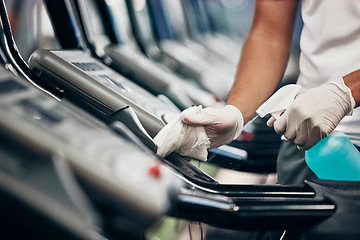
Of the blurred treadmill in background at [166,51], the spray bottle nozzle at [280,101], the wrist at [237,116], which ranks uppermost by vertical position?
the spray bottle nozzle at [280,101]

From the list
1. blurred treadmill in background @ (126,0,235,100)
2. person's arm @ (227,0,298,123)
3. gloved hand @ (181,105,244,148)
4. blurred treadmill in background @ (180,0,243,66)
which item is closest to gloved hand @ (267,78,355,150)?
gloved hand @ (181,105,244,148)

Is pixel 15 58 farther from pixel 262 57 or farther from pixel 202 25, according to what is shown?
pixel 202 25

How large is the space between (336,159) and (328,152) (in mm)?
31

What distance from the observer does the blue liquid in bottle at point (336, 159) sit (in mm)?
1028

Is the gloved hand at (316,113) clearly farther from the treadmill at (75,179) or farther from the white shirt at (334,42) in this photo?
the treadmill at (75,179)

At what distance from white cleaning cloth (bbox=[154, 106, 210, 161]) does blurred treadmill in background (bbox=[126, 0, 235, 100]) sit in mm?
2285

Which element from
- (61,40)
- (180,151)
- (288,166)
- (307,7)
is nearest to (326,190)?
(180,151)

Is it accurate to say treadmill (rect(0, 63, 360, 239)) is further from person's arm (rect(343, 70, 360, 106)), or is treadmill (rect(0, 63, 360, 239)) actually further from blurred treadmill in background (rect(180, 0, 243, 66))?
blurred treadmill in background (rect(180, 0, 243, 66))

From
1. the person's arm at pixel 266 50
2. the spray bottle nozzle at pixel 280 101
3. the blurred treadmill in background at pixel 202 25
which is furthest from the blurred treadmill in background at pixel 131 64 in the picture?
the blurred treadmill in background at pixel 202 25

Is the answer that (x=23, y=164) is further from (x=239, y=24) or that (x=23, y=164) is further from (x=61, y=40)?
(x=239, y=24)

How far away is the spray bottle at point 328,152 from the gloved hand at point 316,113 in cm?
3

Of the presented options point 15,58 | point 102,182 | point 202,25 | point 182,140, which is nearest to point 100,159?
point 102,182

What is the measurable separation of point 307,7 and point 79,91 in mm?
714

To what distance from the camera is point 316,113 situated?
39.4 inches
